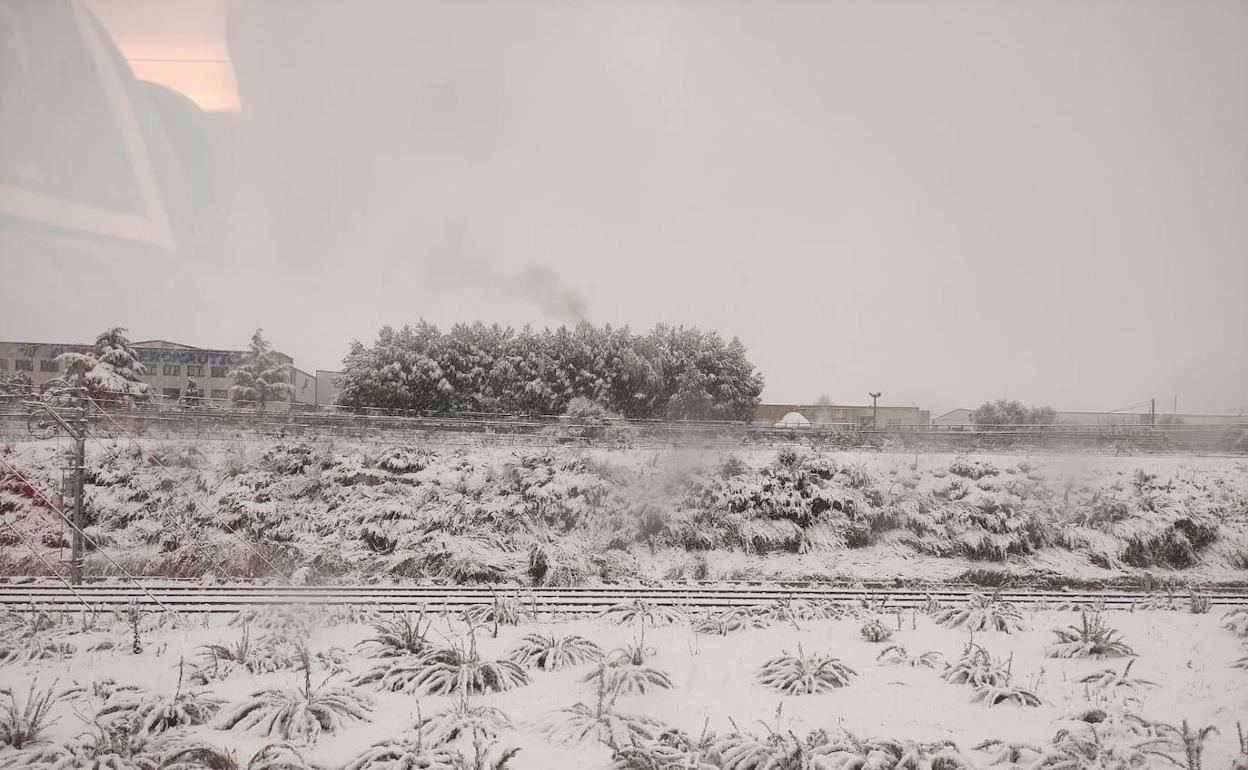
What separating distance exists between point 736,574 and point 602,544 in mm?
2768

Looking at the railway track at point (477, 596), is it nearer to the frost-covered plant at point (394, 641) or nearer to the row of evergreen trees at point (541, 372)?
the frost-covered plant at point (394, 641)

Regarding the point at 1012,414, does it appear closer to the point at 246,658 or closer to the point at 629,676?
the point at 629,676

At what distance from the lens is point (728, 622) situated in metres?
7.15

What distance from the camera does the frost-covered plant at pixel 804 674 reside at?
5.25 meters

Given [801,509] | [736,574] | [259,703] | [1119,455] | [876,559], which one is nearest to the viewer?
[259,703]

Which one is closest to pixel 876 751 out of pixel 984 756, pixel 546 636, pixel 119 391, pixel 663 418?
pixel 984 756

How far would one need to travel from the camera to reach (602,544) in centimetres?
1216

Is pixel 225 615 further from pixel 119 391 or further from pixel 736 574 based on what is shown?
pixel 119 391

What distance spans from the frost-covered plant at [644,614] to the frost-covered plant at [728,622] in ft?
0.93

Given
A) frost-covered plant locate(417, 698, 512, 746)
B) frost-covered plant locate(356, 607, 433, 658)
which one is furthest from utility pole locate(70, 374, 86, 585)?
frost-covered plant locate(417, 698, 512, 746)

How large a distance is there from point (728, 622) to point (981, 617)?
3.17 meters

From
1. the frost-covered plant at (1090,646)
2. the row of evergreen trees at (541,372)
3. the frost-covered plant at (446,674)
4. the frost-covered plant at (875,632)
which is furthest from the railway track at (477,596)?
the row of evergreen trees at (541,372)

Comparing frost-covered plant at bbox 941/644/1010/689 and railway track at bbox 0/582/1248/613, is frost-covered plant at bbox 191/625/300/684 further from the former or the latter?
frost-covered plant at bbox 941/644/1010/689

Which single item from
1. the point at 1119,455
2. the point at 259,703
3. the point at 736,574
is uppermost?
the point at 1119,455
